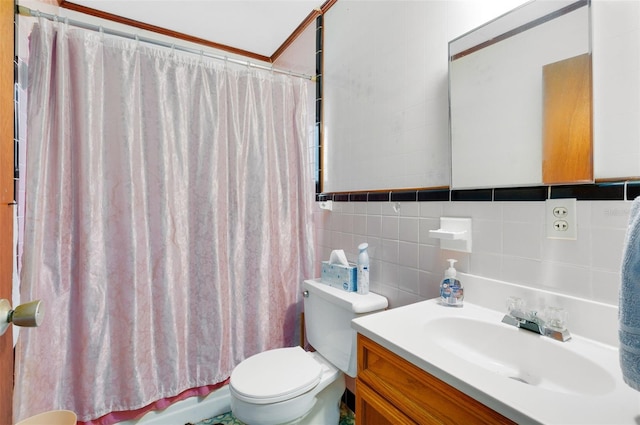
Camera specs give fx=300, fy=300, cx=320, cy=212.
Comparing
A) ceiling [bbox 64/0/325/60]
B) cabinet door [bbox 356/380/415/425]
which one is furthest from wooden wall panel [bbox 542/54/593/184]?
ceiling [bbox 64/0/325/60]

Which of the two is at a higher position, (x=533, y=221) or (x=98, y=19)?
(x=98, y=19)

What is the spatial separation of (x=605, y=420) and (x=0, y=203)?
1.22m

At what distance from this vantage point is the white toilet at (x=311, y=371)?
1.14 meters

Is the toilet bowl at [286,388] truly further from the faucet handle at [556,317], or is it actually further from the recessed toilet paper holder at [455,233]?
the faucet handle at [556,317]

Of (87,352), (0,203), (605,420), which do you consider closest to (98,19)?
(0,203)

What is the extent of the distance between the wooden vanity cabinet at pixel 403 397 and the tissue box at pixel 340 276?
522 mm

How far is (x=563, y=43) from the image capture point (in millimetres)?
796

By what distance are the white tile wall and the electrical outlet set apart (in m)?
0.02

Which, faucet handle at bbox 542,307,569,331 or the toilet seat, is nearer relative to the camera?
faucet handle at bbox 542,307,569,331

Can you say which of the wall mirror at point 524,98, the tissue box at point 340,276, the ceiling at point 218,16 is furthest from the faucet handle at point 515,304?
the ceiling at point 218,16

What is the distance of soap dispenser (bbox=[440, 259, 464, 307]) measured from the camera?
1003mm

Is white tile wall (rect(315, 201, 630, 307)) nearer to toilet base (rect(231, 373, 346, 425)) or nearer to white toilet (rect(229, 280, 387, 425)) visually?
white toilet (rect(229, 280, 387, 425))

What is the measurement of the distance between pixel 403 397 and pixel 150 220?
4.29 ft

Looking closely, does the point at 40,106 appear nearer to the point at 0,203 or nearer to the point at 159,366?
the point at 0,203
